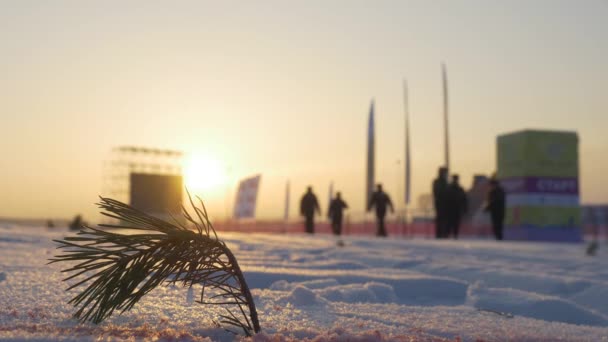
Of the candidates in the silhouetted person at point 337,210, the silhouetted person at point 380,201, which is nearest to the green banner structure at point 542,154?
the silhouetted person at point 380,201

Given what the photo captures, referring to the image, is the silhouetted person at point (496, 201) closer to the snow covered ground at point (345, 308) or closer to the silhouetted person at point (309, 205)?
the silhouetted person at point (309, 205)

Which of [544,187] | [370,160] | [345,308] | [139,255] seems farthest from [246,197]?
[139,255]

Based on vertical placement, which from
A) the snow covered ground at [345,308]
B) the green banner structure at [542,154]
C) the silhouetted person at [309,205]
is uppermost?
the green banner structure at [542,154]

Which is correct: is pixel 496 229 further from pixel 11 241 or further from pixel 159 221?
pixel 159 221

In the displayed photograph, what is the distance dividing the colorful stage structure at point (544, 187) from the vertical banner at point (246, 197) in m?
12.7

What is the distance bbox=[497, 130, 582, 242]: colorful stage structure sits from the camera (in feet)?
60.3

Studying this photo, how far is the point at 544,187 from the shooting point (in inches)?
731

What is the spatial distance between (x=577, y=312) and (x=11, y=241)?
4.42 metres

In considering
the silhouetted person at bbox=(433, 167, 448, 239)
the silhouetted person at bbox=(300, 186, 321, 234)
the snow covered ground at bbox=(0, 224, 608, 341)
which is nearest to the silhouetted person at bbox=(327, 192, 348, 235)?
the silhouetted person at bbox=(300, 186, 321, 234)

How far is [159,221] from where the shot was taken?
1658mm

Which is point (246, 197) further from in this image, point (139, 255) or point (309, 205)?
point (139, 255)

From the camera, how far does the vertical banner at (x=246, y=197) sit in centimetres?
2828

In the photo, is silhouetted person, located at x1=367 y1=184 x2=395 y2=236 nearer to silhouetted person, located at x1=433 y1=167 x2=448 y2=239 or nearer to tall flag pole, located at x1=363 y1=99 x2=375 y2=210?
silhouetted person, located at x1=433 y1=167 x2=448 y2=239

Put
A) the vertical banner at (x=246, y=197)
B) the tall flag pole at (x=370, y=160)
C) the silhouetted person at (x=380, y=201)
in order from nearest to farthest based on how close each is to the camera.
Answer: the silhouetted person at (x=380, y=201) → the tall flag pole at (x=370, y=160) → the vertical banner at (x=246, y=197)
